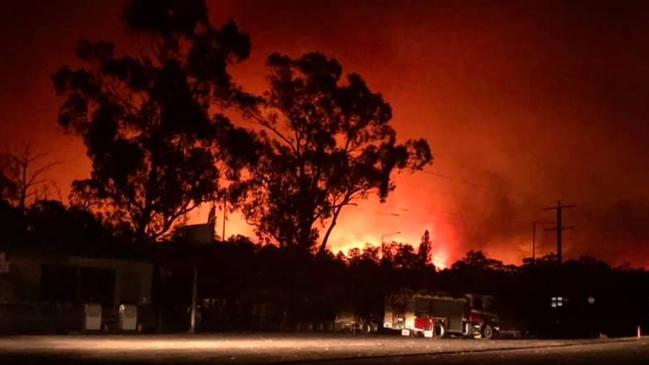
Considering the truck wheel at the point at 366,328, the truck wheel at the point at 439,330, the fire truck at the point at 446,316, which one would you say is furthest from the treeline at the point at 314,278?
the truck wheel at the point at 439,330

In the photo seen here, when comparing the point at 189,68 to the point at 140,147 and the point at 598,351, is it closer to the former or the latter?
the point at 140,147

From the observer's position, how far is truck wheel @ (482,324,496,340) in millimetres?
47109

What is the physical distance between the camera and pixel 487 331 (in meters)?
47.3

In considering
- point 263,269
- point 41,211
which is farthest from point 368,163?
point 41,211

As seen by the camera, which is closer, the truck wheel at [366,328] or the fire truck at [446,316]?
the fire truck at [446,316]

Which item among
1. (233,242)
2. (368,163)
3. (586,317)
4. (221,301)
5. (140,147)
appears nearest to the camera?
(140,147)

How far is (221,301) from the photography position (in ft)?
165

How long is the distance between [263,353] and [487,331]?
23514mm

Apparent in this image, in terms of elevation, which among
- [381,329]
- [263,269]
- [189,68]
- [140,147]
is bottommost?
[381,329]

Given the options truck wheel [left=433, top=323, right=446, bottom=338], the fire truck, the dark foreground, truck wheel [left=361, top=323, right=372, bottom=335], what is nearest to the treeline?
truck wheel [left=361, top=323, right=372, bottom=335]

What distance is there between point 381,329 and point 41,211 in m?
20.8

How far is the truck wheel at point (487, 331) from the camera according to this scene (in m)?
47.1

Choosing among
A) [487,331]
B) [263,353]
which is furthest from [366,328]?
[263,353]

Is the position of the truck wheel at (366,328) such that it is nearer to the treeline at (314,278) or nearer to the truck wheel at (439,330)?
the treeline at (314,278)
